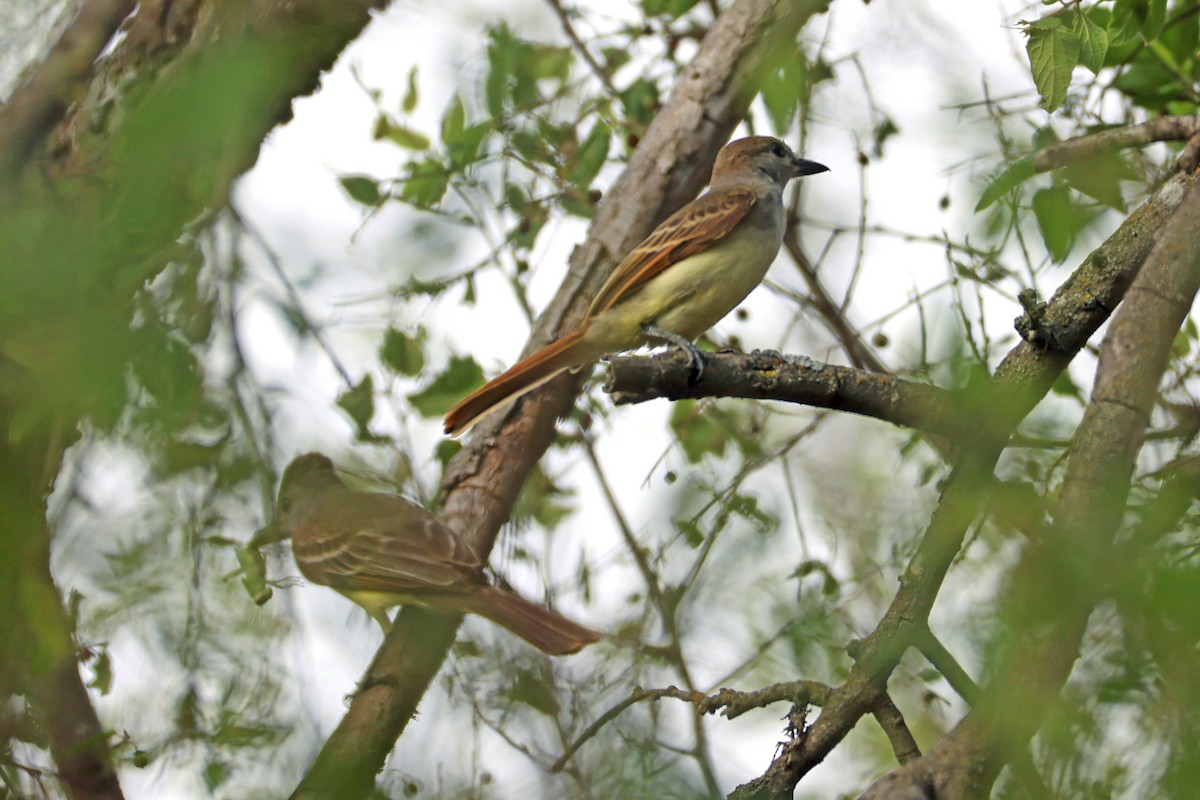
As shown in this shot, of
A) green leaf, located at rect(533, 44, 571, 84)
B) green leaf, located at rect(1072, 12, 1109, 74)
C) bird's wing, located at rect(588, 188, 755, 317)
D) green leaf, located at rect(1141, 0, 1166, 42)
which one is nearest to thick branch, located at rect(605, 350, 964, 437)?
green leaf, located at rect(1072, 12, 1109, 74)

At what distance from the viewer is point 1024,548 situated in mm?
1742

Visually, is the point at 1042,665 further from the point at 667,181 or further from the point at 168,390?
the point at 667,181

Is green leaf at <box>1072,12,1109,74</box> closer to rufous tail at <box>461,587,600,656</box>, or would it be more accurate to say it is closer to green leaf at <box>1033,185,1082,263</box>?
green leaf at <box>1033,185,1082,263</box>

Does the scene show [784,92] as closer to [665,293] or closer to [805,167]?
[665,293]

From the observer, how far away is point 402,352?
4.69 meters

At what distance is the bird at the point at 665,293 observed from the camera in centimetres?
488

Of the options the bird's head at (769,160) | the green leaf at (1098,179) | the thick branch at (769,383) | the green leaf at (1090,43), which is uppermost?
the bird's head at (769,160)

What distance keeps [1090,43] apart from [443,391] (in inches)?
125

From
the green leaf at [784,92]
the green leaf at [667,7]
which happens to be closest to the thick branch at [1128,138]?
the green leaf at [784,92]

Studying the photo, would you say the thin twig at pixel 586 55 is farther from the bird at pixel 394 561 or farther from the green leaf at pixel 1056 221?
the green leaf at pixel 1056 221

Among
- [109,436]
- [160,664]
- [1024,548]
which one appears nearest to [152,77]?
[160,664]

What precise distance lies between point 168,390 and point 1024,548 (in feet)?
4.22

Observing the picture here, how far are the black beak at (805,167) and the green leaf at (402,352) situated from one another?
2.47 m

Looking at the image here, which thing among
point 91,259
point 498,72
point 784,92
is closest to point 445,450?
point 498,72
